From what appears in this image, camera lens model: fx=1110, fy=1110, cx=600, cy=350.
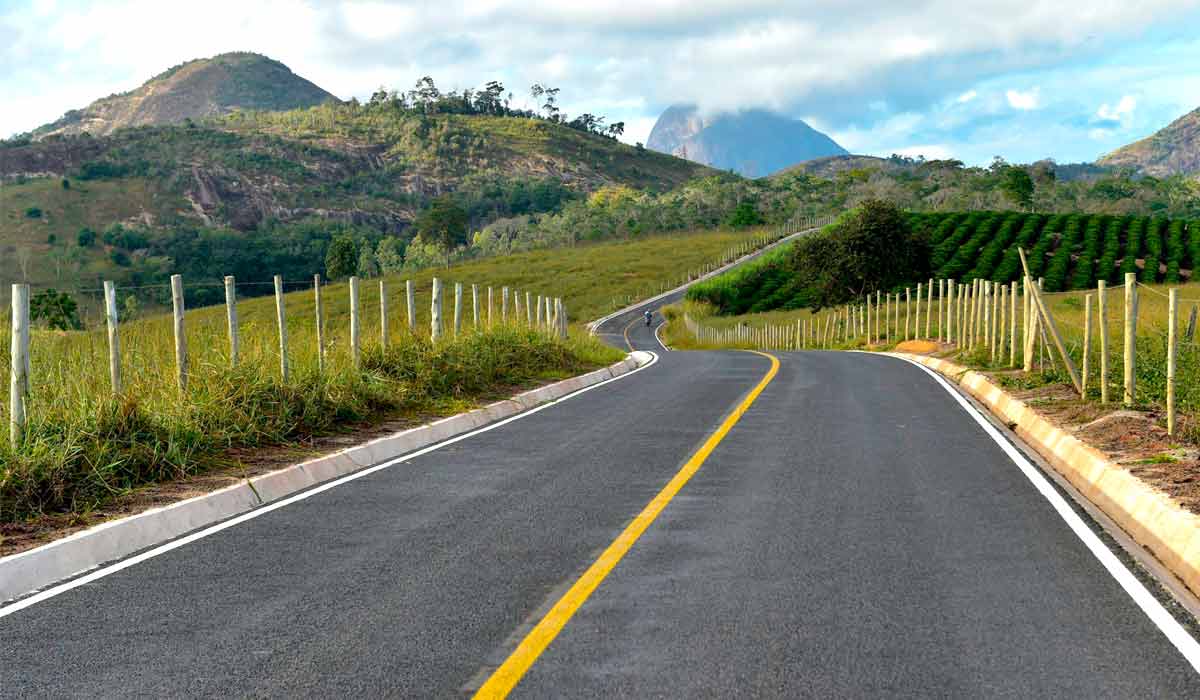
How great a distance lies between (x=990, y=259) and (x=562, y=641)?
3486 inches

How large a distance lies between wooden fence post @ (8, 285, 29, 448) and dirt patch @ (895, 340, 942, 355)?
27.0m

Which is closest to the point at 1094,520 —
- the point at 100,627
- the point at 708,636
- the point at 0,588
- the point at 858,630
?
the point at 858,630

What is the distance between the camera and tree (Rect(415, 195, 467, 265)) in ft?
566

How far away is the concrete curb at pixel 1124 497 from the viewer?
23.1 feet

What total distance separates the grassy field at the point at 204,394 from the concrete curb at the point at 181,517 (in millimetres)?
711

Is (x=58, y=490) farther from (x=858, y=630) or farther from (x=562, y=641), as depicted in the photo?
(x=858, y=630)

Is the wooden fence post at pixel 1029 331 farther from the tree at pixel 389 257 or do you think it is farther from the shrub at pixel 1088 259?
the tree at pixel 389 257

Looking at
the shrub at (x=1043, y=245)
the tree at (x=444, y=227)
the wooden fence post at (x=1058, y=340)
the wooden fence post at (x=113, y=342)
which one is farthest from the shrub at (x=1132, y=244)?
the tree at (x=444, y=227)

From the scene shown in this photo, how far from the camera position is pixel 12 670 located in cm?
506

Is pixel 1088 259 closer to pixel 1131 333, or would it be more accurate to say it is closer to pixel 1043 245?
pixel 1043 245

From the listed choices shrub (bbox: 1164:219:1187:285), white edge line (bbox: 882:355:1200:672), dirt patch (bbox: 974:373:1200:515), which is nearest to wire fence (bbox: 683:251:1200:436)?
dirt patch (bbox: 974:373:1200:515)

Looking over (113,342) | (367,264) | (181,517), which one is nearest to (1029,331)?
(113,342)

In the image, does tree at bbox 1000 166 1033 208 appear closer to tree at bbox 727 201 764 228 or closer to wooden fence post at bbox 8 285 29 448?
tree at bbox 727 201 764 228

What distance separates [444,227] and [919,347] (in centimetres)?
14170
